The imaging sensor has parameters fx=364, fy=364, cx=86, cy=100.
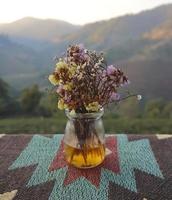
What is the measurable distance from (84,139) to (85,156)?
0.07 m

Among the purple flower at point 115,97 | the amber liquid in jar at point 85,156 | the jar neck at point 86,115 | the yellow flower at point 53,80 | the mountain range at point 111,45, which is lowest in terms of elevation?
the mountain range at point 111,45

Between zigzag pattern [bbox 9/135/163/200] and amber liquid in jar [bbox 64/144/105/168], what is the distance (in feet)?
0.13

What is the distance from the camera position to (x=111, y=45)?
58.0 meters

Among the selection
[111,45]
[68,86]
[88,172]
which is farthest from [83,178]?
[111,45]

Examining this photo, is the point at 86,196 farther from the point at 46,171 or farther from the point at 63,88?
the point at 63,88

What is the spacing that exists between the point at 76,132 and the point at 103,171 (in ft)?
0.56

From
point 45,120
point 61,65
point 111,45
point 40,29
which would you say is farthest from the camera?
point 40,29

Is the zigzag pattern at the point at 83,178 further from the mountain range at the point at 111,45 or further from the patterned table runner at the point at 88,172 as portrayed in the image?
the mountain range at the point at 111,45

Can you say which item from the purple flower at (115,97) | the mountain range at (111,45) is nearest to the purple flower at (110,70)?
the purple flower at (115,97)

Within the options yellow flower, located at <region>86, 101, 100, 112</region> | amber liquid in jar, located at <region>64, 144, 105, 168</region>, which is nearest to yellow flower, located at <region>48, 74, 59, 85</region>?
yellow flower, located at <region>86, 101, 100, 112</region>

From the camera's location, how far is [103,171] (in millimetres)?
1266

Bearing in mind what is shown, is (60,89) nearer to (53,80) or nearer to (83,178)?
(53,80)

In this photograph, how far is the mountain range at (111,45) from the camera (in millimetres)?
40625

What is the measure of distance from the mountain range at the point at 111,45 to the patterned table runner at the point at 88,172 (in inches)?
1207
